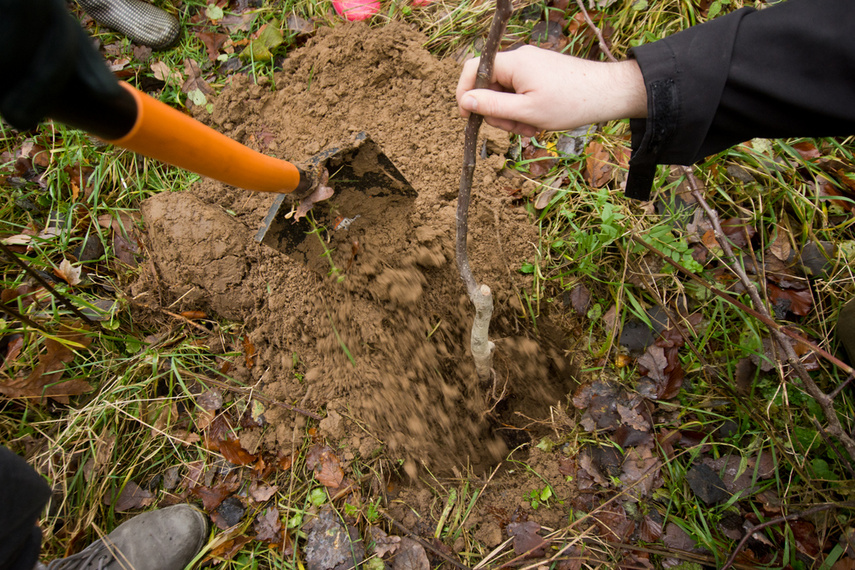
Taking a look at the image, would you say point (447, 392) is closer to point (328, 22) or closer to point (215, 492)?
point (215, 492)

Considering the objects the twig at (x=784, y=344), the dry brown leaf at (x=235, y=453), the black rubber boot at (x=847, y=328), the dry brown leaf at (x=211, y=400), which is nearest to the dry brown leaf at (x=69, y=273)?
the dry brown leaf at (x=211, y=400)

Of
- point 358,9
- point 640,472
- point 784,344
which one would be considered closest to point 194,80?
point 358,9

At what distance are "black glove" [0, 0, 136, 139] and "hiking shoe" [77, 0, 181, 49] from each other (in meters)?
2.30

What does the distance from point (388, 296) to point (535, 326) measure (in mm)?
698

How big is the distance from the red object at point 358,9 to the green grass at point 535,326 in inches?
3.7

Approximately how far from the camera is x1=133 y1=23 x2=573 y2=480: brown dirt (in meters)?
1.88

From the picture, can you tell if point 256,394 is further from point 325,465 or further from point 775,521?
point 775,521

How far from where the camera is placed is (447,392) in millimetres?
1944

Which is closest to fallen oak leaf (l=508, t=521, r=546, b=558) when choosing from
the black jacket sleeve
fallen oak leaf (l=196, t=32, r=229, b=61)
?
the black jacket sleeve

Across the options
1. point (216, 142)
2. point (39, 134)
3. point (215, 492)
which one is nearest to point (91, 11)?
point (39, 134)

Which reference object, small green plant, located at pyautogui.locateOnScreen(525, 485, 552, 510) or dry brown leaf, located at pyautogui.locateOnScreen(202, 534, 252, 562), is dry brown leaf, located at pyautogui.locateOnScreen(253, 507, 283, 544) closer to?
dry brown leaf, located at pyautogui.locateOnScreen(202, 534, 252, 562)

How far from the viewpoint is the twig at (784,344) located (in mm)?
1501

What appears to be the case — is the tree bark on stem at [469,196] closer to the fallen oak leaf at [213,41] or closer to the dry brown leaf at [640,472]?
the dry brown leaf at [640,472]

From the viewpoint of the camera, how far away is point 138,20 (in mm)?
2578
